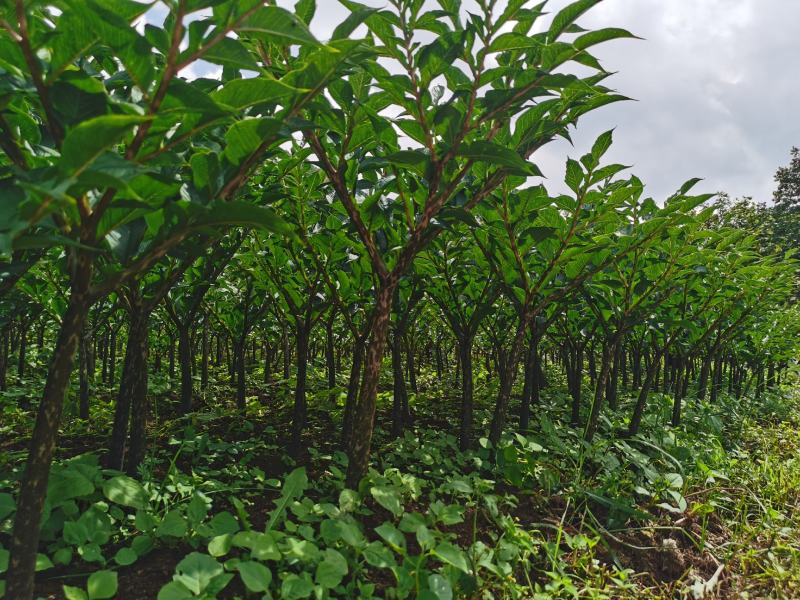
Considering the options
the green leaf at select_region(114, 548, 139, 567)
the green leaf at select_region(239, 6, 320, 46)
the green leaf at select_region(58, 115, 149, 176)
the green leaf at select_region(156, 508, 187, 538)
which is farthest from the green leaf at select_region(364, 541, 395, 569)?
the green leaf at select_region(239, 6, 320, 46)

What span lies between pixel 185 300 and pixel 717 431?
5607mm

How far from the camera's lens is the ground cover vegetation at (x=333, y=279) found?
3.70 feet

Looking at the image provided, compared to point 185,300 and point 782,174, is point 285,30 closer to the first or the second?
point 185,300

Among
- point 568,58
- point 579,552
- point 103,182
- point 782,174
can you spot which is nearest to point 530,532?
point 579,552

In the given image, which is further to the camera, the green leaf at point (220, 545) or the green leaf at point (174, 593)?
the green leaf at point (220, 545)

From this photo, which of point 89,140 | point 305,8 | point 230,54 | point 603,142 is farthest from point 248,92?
point 603,142

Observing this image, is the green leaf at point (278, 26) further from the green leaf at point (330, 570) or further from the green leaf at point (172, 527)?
the green leaf at point (172, 527)

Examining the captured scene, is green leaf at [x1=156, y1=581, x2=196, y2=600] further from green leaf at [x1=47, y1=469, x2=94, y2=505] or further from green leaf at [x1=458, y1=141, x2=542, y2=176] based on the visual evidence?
green leaf at [x1=458, y1=141, x2=542, y2=176]

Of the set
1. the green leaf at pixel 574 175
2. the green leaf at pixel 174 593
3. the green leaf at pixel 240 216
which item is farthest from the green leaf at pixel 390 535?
the green leaf at pixel 574 175

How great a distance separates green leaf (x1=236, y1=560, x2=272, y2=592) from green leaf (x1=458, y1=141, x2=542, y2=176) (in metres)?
1.54

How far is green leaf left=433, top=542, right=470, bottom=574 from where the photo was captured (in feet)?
5.52

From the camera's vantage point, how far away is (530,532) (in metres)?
2.51

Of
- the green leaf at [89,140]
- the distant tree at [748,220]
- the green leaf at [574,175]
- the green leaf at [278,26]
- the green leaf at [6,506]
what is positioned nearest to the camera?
the green leaf at [89,140]

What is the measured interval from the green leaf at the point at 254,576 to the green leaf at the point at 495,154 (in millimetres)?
1544
